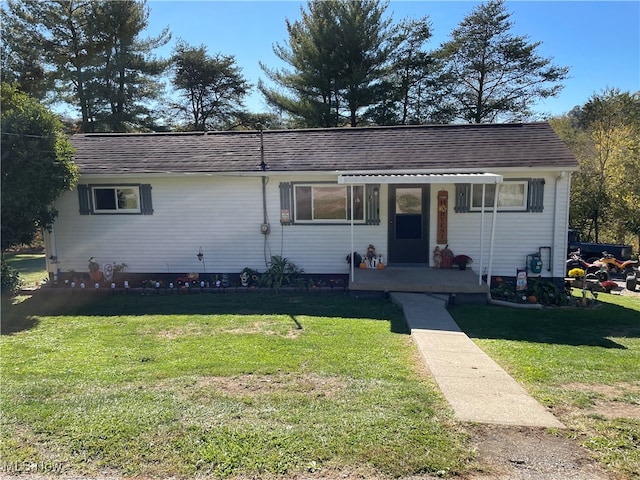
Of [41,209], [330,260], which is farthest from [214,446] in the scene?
[41,209]

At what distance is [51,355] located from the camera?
5.38m

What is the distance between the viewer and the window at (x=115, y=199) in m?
10.2

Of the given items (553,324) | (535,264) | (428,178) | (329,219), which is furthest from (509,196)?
(329,219)

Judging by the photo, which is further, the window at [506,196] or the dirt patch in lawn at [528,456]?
the window at [506,196]

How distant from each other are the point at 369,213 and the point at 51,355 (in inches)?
267

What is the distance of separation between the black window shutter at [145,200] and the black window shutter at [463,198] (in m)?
7.27

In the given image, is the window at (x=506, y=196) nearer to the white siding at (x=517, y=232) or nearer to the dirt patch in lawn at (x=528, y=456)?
the white siding at (x=517, y=232)

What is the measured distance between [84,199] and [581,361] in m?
10.7

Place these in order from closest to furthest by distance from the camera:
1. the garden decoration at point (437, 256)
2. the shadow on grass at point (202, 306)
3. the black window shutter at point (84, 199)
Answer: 1. the shadow on grass at point (202, 306)
2. the garden decoration at point (437, 256)
3. the black window shutter at point (84, 199)

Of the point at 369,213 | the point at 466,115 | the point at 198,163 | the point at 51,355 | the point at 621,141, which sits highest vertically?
the point at 466,115

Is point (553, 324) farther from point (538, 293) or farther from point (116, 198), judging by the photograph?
point (116, 198)

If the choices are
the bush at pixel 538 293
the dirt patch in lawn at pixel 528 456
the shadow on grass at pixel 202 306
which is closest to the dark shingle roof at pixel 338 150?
the bush at pixel 538 293

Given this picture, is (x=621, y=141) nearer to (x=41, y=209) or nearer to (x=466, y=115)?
(x=466, y=115)

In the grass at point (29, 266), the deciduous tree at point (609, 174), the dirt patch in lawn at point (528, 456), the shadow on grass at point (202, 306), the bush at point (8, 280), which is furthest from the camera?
the deciduous tree at point (609, 174)
